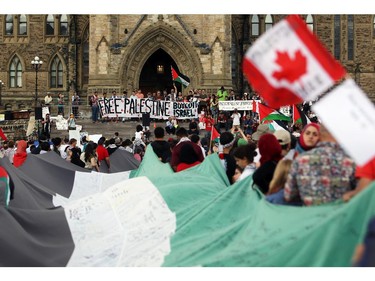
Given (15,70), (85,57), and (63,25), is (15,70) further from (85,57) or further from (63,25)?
(85,57)

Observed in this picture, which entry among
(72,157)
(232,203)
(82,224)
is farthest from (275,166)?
(72,157)

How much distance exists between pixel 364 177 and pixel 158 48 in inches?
1444

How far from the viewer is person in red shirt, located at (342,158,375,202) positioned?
20.3 feet

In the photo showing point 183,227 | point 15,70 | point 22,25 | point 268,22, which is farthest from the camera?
point 22,25

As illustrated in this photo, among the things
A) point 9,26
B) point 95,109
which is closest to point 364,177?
point 95,109

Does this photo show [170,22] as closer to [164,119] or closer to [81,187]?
[164,119]

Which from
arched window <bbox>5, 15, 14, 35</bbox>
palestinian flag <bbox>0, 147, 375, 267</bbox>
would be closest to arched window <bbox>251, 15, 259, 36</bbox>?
arched window <bbox>5, 15, 14, 35</bbox>

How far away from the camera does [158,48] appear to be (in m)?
42.4

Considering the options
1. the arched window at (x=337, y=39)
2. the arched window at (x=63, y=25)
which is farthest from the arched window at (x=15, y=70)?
the arched window at (x=337, y=39)

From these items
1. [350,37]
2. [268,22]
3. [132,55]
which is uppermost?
[268,22]

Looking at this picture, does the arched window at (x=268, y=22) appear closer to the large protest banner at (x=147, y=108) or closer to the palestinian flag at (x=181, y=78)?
the palestinian flag at (x=181, y=78)

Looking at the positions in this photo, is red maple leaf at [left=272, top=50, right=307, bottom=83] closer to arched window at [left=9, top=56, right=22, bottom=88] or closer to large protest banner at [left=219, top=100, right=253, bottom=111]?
large protest banner at [left=219, top=100, right=253, bottom=111]

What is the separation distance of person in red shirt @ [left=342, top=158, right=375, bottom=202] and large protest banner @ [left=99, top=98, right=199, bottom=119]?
1147 inches

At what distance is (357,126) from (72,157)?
42.7 feet
